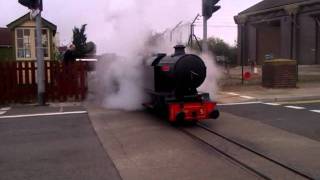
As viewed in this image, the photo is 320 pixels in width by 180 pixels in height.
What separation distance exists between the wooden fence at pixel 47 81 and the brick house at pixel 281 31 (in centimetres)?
2618

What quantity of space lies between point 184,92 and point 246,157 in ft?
11.3

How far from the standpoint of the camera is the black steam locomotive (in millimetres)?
10305

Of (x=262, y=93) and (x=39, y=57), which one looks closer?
(x=39, y=57)

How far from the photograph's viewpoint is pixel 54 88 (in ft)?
52.5

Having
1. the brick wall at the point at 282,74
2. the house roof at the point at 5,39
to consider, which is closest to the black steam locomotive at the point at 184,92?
the brick wall at the point at 282,74

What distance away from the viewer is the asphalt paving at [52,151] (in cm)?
687

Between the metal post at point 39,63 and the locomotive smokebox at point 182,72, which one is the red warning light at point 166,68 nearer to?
the locomotive smokebox at point 182,72

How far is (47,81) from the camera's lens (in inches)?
631

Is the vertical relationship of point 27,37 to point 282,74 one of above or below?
above

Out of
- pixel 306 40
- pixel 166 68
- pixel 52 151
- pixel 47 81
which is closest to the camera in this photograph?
pixel 52 151

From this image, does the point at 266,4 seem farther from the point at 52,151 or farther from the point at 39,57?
the point at 52,151

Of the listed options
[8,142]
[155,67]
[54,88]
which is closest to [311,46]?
[54,88]

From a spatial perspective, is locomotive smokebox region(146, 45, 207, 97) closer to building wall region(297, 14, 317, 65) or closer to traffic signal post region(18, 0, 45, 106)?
traffic signal post region(18, 0, 45, 106)

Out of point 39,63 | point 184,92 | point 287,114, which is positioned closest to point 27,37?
point 39,63
